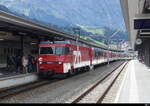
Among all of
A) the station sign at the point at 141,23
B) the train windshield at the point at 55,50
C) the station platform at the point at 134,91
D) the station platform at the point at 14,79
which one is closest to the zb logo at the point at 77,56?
the train windshield at the point at 55,50

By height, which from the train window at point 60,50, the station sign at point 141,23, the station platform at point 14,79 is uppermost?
the station sign at point 141,23

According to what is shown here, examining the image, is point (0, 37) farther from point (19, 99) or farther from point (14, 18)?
point (19, 99)

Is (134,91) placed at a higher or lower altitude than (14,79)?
lower

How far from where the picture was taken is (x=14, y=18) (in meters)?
17.2

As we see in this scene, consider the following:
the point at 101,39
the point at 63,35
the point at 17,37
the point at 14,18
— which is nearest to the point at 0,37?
the point at 17,37

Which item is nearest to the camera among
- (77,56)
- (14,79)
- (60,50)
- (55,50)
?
(14,79)

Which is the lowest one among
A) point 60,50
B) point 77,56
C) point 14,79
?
point 14,79

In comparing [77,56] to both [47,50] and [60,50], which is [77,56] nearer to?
[60,50]

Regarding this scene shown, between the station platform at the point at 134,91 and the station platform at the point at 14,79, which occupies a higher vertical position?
the station platform at the point at 14,79

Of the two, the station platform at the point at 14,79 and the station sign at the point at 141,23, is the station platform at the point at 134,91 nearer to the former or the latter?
the station sign at the point at 141,23

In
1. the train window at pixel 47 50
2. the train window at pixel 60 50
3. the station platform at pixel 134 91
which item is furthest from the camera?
the train window at pixel 47 50

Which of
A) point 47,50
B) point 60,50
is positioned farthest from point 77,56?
point 47,50

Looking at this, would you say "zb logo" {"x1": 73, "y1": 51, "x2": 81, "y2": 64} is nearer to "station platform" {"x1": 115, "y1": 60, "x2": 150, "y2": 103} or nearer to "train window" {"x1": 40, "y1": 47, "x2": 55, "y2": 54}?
"train window" {"x1": 40, "y1": 47, "x2": 55, "y2": 54}

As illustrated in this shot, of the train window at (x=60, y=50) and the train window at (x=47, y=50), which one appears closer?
the train window at (x=60, y=50)
